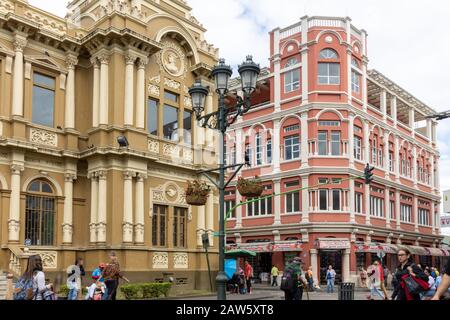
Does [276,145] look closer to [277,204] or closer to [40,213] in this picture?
[277,204]

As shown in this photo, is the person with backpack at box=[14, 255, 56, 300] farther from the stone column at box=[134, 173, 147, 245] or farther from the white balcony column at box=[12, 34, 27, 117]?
the stone column at box=[134, 173, 147, 245]

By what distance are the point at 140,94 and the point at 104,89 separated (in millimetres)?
1578

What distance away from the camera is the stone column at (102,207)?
2191 centimetres

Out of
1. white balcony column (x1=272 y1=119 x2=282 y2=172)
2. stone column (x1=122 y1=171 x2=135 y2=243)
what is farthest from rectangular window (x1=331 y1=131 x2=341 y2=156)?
stone column (x1=122 y1=171 x2=135 y2=243)

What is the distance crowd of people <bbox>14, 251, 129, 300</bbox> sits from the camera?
9258mm

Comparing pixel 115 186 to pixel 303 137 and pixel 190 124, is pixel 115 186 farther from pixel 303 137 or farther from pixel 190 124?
pixel 303 137

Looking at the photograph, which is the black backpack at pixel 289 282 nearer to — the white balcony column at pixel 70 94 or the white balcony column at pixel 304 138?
the white balcony column at pixel 70 94

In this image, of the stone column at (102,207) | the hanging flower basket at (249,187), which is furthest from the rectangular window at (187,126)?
the hanging flower basket at (249,187)

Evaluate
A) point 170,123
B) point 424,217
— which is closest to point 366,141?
point 424,217

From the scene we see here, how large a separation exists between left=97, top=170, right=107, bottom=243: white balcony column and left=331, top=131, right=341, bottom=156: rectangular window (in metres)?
22.7

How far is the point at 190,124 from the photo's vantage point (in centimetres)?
2648
